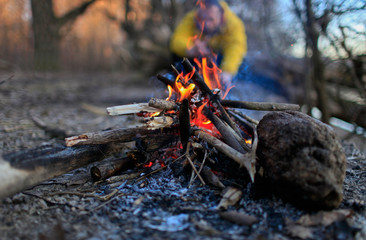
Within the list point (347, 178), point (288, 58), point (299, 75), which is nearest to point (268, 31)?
point (288, 58)

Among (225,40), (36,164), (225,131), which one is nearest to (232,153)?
(225,131)

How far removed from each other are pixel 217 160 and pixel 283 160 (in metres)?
0.66

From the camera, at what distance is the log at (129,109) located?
8.05ft

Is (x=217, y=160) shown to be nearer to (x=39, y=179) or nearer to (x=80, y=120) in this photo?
(x=39, y=179)

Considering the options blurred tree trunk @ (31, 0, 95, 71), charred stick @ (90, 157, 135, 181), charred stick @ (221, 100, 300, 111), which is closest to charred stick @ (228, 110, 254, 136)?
charred stick @ (221, 100, 300, 111)

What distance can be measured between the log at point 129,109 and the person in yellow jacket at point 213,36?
260 cm

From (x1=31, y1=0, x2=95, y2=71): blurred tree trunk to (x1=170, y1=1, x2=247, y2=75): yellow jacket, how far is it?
8649 millimetres

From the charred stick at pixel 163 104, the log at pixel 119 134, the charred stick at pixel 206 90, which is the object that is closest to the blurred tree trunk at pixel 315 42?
the charred stick at pixel 206 90

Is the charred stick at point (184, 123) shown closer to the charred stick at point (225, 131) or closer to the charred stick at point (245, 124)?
the charred stick at point (225, 131)

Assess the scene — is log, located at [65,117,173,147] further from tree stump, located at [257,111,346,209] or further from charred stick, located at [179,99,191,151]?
tree stump, located at [257,111,346,209]

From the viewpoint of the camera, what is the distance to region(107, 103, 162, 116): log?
2.46 metres

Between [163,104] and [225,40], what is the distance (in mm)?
3557

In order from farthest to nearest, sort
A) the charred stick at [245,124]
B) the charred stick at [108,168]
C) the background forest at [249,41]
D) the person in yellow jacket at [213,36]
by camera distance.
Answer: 1. the person in yellow jacket at [213,36]
2. the background forest at [249,41]
3. the charred stick at [245,124]
4. the charred stick at [108,168]

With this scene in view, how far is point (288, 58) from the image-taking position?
322 inches
